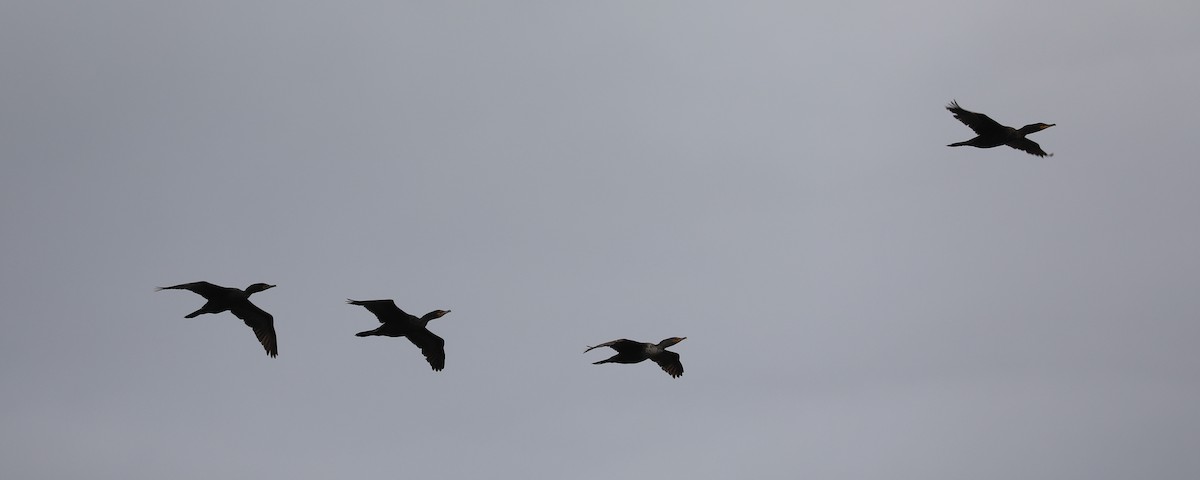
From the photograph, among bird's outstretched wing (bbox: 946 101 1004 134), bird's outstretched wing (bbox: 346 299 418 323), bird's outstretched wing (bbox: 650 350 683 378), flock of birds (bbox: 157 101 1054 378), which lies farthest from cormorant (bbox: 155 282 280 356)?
bird's outstretched wing (bbox: 946 101 1004 134)

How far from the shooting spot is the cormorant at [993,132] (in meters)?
38.5

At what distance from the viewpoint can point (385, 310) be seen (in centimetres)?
3738

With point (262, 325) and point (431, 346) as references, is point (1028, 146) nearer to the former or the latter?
point (431, 346)

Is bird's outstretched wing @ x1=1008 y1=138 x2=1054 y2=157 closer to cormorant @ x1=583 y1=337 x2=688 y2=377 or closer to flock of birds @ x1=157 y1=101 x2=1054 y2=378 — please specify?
flock of birds @ x1=157 y1=101 x2=1054 y2=378

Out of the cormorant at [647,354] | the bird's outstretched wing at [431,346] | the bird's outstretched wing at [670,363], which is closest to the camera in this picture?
the cormorant at [647,354]

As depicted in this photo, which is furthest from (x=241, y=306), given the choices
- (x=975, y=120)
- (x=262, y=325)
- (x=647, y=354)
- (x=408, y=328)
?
(x=975, y=120)

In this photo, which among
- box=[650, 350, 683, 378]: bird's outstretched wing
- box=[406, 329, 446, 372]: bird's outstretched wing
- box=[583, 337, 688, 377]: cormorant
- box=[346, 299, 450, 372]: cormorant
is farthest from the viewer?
box=[406, 329, 446, 372]: bird's outstretched wing

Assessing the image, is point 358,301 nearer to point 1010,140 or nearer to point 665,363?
point 665,363

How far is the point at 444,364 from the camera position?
4006 centimetres

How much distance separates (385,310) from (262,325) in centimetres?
470

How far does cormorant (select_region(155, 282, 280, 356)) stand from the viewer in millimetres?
37938

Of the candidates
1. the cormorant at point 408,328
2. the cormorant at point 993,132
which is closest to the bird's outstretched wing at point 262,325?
the cormorant at point 408,328

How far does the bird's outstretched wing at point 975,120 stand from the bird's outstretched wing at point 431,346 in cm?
1386

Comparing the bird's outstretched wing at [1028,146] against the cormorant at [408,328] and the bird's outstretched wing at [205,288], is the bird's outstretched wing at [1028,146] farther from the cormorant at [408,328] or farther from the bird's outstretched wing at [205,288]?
the bird's outstretched wing at [205,288]
